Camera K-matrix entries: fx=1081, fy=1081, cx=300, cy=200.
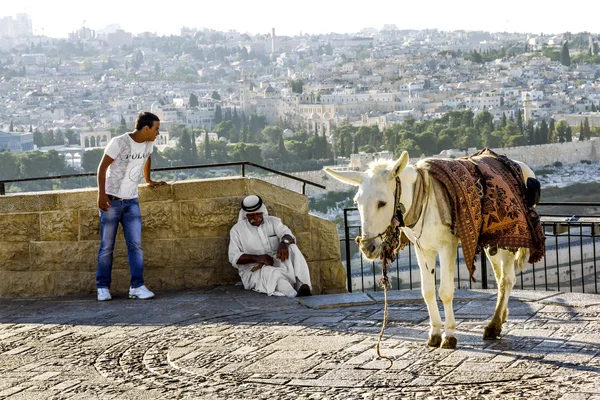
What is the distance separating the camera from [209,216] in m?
6.70

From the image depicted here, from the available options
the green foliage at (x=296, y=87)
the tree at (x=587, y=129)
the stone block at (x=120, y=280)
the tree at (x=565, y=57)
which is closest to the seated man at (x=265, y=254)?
the stone block at (x=120, y=280)

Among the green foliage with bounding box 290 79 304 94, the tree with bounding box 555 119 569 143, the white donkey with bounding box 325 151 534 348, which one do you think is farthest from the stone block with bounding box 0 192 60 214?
the green foliage with bounding box 290 79 304 94

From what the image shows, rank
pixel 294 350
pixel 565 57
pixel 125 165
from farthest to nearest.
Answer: pixel 565 57 < pixel 125 165 < pixel 294 350

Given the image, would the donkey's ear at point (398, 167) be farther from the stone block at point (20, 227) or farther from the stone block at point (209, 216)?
the stone block at point (20, 227)

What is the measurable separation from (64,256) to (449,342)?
10.1ft

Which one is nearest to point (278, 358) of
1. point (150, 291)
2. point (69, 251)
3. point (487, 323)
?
point (487, 323)

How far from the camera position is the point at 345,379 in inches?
163

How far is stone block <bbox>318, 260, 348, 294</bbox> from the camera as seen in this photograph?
686 cm

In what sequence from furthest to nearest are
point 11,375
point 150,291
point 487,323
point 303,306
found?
point 150,291
point 303,306
point 487,323
point 11,375

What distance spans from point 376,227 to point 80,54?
598 ft

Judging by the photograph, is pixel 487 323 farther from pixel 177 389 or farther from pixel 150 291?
pixel 150 291

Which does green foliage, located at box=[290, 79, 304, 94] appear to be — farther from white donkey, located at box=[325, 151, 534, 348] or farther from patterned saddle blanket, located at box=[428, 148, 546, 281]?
white donkey, located at box=[325, 151, 534, 348]

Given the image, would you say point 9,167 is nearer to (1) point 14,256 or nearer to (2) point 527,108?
(2) point 527,108

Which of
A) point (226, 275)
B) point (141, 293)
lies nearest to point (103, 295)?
point (141, 293)
